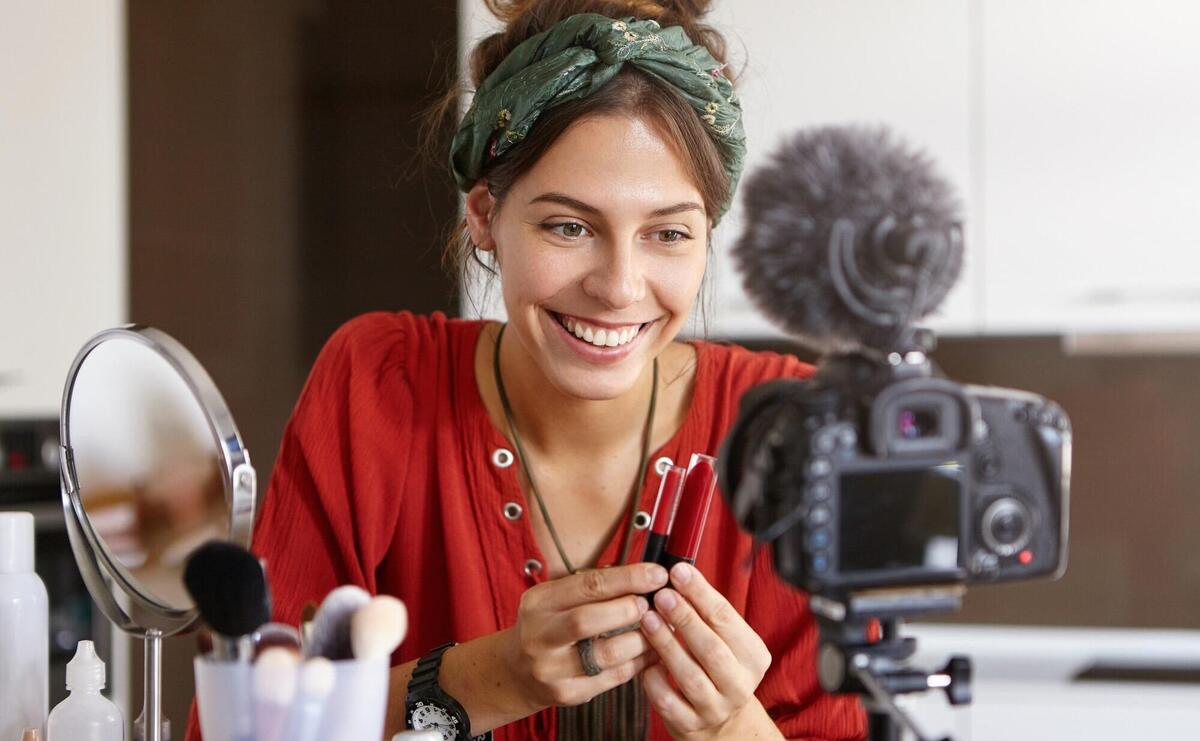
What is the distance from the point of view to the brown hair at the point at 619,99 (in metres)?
1.03

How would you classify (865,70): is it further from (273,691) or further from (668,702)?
(273,691)

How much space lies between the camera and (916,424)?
567mm

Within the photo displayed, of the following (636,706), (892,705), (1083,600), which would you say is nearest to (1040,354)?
(1083,600)

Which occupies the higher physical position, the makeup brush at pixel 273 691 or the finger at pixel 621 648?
the makeup brush at pixel 273 691

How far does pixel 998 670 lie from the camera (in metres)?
2.08

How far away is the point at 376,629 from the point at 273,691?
55mm

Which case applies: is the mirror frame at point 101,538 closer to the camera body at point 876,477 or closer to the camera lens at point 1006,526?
the camera body at point 876,477

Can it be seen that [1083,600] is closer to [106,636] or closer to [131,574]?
[106,636]

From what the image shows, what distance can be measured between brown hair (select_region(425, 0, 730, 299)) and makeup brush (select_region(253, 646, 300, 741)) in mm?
566

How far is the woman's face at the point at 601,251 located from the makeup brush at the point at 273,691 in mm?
497

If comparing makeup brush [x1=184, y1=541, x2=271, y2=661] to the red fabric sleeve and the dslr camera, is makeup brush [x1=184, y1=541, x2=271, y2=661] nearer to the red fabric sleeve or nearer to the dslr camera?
the dslr camera

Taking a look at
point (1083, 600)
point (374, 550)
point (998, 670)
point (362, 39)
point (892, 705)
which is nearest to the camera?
point (892, 705)

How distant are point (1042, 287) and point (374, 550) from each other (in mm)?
1413

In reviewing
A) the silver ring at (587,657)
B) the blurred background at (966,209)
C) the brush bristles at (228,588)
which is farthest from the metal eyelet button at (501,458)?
the blurred background at (966,209)
